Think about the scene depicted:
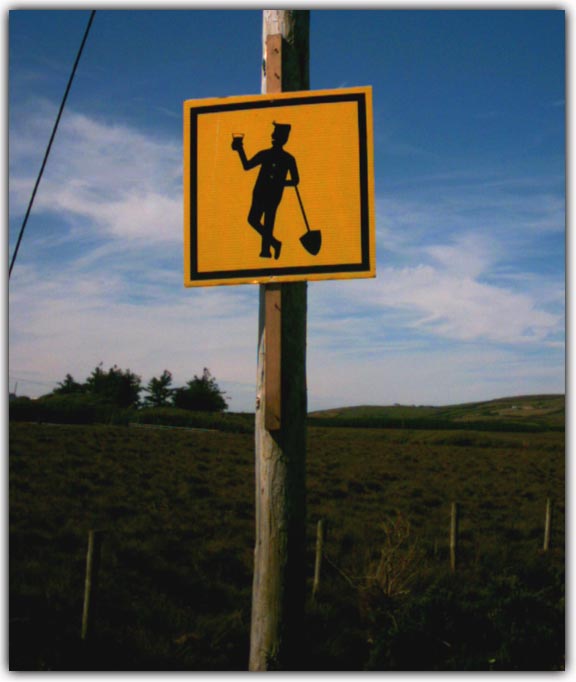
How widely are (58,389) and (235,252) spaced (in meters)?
97.7

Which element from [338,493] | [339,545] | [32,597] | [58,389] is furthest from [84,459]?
[58,389]

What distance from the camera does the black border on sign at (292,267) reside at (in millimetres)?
2729

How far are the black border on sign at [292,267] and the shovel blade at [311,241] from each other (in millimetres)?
80

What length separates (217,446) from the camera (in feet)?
112

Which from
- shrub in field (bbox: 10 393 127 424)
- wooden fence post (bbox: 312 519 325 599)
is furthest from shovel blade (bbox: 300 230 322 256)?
shrub in field (bbox: 10 393 127 424)

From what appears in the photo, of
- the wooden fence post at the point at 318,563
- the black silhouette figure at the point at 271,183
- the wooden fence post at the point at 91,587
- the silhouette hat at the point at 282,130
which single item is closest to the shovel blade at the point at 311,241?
the black silhouette figure at the point at 271,183

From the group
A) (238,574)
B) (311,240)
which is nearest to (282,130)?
(311,240)

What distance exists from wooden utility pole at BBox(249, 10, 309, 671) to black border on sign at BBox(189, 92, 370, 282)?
12cm

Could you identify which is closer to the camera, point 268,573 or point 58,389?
point 268,573

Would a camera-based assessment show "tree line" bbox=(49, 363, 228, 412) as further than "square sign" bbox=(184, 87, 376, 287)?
Yes

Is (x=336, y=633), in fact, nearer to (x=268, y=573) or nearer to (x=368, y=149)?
(x=268, y=573)

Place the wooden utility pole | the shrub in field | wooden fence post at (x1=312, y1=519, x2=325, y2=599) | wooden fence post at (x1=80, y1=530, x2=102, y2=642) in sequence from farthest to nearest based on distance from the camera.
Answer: the shrub in field, wooden fence post at (x1=312, y1=519, x2=325, y2=599), wooden fence post at (x1=80, y1=530, x2=102, y2=642), the wooden utility pole

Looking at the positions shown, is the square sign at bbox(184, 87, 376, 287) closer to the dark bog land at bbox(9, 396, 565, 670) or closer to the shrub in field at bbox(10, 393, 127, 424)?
the dark bog land at bbox(9, 396, 565, 670)

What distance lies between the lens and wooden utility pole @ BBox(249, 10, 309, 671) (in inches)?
107
